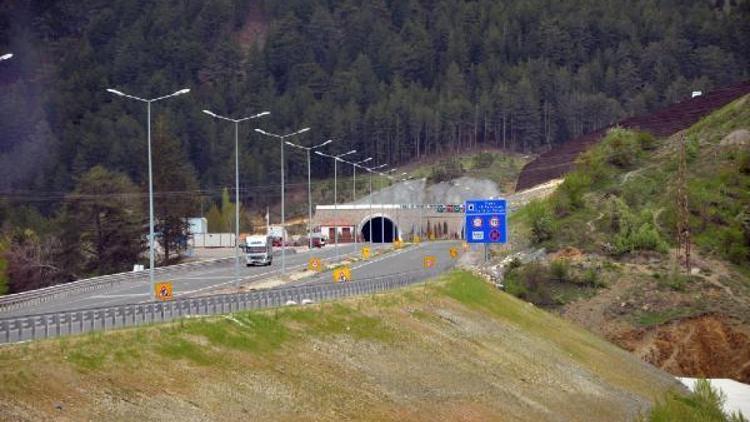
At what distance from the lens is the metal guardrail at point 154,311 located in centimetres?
3650

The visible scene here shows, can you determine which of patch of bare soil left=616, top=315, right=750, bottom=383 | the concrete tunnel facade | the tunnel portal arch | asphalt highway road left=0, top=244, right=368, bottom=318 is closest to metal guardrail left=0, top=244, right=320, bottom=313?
asphalt highway road left=0, top=244, right=368, bottom=318

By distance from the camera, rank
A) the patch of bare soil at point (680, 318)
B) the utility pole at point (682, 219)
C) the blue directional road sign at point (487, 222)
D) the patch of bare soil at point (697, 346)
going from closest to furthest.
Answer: the patch of bare soil at point (697, 346) → the patch of bare soil at point (680, 318) → the blue directional road sign at point (487, 222) → the utility pole at point (682, 219)

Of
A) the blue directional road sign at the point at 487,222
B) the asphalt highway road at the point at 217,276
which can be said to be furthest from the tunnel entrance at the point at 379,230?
the blue directional road sign at the point at 487,222

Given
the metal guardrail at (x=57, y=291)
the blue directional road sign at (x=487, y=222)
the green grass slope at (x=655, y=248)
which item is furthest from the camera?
the green grass slope at (x=655, y=248)

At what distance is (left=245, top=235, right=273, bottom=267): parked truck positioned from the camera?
104 m

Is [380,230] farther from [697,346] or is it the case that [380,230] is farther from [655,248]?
[697,346]

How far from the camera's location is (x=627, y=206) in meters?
90.4

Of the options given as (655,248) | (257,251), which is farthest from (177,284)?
(655,248)

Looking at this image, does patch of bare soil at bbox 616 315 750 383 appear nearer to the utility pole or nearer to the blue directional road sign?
the utility pole

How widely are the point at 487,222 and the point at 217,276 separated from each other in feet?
89.5

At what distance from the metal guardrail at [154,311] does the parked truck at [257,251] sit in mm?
41867

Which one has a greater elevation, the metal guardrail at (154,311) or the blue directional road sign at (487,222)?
the blue directional road sign at (487,222)

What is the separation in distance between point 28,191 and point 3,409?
176 m

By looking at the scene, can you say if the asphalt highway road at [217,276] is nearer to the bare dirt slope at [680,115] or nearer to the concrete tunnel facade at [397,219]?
the bare dirt slope at [680,115]
